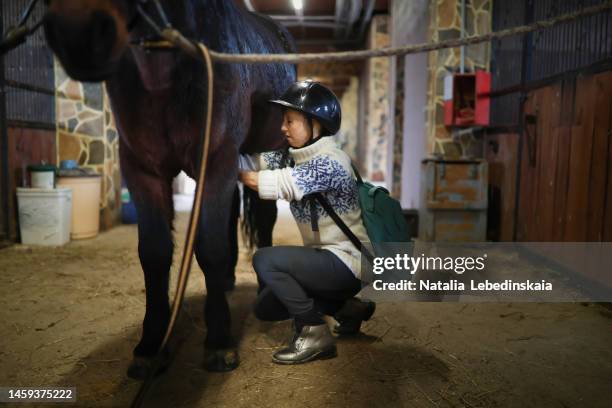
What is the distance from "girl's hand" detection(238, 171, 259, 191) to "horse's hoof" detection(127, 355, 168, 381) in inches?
29.4

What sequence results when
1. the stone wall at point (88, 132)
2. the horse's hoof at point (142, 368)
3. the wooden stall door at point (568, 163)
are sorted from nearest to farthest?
the horse's hoof at point (142, 368), the wooden stall door at point (568, 163), the stone wall at point (88, 132)

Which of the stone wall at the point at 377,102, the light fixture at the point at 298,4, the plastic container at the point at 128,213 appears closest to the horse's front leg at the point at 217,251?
the plastic container at the point at 128,213

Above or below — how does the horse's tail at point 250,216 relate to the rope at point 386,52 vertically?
below

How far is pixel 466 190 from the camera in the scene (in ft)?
14.0

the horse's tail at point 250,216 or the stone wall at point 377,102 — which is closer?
the horse's tail at point 250,216

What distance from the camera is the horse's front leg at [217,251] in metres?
1.77

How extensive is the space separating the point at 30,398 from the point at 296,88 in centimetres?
153

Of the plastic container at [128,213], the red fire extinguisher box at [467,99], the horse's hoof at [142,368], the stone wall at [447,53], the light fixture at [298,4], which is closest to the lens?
the horse's hoof at [142,368]

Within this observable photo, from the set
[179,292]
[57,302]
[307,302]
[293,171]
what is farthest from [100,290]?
[179,292]

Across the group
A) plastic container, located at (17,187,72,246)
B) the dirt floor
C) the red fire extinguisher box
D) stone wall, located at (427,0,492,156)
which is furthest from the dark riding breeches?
stone wall, located at (427,0,492,156)

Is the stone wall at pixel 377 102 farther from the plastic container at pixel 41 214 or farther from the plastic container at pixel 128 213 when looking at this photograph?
the plastic container at pixel 41 214

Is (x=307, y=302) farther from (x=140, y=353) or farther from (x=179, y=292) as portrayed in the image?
(x=179, y=292)

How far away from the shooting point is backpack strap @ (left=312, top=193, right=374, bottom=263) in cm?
193

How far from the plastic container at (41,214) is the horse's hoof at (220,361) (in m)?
3.14
